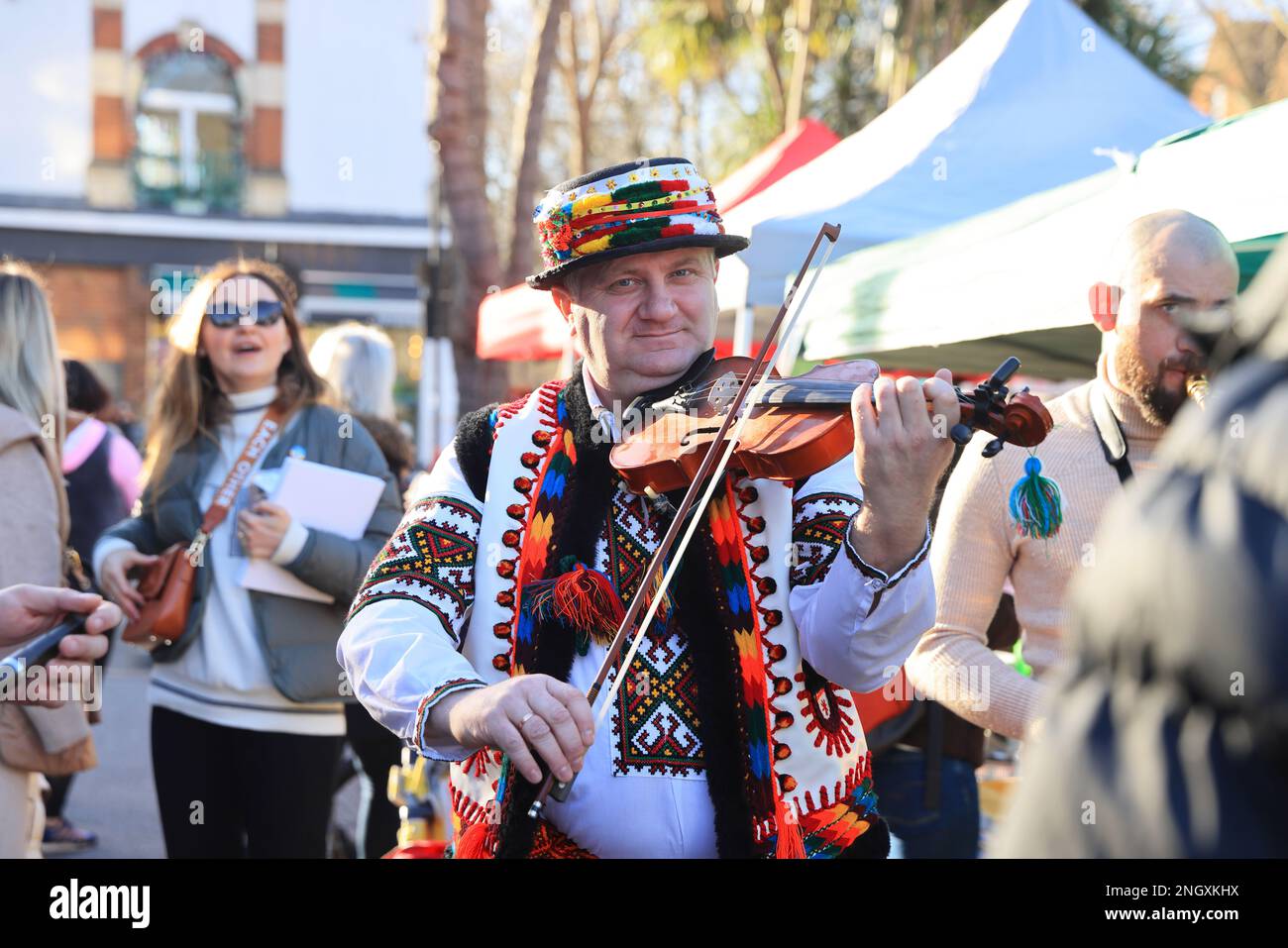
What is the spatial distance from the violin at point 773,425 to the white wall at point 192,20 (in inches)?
873

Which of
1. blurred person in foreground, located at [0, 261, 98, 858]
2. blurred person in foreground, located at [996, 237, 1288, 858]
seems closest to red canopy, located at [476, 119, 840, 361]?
blurred person in foreground, located at [0, 261, 98, 858]

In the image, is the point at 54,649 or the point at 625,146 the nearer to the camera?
the point at 54,649

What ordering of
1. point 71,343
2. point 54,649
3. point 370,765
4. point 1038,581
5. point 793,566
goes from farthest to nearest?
point 71,343 → point 370,765 → point 1038,581 → point 54,649 → point 793,566

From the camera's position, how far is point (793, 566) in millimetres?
2078

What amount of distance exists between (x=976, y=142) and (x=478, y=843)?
4143 millimetres

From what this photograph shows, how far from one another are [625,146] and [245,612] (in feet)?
76.0

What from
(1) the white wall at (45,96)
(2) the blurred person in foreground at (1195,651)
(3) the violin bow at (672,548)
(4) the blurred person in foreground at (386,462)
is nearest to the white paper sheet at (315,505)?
(4) the blurred person in foreground at (386,462)

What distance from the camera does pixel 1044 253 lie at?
3.42m

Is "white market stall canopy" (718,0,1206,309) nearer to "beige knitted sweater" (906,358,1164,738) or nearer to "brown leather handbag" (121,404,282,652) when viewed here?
"brown leather handbag" (121,404,282,652)

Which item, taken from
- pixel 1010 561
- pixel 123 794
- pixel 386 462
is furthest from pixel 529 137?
pixel 1010 561

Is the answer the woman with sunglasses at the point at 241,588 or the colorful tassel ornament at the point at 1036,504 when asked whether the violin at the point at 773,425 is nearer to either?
the colorful tassel ornament at the point at 1036,504
